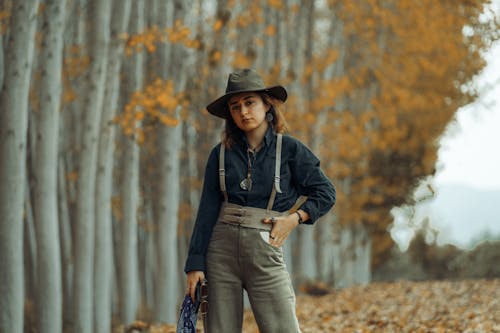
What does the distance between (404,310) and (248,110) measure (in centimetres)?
628

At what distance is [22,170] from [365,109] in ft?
39.5

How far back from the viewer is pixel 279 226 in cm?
395

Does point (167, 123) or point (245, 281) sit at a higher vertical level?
point (167, 123)

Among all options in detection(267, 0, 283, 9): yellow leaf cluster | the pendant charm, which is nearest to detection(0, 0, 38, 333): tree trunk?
the pendant charm

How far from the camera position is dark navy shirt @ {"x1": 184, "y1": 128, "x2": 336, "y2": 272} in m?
3.98

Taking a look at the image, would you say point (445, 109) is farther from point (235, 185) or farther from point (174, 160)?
point (235, 185)

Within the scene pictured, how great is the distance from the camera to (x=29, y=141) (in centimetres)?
813

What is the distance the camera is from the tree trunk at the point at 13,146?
6.44 m

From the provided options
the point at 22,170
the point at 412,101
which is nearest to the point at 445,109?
the point at 412,101

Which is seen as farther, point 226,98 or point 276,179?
point 226,98

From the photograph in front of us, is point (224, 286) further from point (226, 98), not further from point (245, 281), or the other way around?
point (226, 98)

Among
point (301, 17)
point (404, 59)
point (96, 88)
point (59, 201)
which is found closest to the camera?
point (96, 88)

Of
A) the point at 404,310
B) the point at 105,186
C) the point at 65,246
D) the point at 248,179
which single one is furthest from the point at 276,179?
the point at 65,246

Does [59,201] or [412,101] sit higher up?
[412,101]
